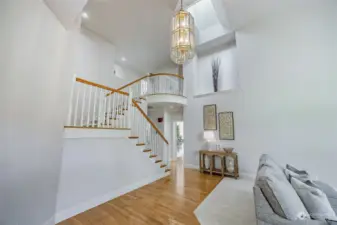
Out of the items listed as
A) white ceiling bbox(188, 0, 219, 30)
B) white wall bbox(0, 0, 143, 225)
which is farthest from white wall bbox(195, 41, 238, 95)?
white wall bbox(0, 0, 143, 225)

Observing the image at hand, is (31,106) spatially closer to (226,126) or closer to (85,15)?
(85,15)

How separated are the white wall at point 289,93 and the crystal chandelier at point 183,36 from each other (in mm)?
2521

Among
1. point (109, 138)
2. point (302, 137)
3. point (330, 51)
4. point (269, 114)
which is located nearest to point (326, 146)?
point (302, 137)

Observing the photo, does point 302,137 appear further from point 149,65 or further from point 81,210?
point 149,65

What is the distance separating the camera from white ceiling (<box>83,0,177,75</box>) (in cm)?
424

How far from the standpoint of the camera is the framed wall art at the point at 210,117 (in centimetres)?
518

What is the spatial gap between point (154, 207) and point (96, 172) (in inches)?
50.7

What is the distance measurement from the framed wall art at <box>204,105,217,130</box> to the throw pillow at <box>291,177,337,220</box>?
370 cm

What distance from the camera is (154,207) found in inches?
102

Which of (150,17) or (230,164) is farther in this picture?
(150,17)

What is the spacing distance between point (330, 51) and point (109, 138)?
5741mm

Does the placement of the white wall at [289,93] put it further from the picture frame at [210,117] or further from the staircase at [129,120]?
the staircase at [129,120]

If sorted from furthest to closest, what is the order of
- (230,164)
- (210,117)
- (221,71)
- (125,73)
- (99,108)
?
(125,73) < (221,71) < (210,117) < (230,164) < (99,108)

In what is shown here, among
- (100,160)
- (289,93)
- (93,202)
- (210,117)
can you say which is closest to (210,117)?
(210,117)
